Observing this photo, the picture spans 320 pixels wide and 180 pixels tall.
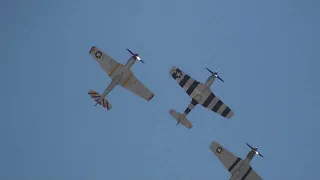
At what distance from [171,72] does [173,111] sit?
5744 mm

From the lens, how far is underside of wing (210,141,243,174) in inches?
3182

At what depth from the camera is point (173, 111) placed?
3216 inches

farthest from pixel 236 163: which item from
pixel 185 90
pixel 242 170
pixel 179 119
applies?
pixel 185 90

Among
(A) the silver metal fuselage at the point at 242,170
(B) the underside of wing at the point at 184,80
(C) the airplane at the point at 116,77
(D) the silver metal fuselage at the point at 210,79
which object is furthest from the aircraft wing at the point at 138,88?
(A) the silver metal fuselage at the point at 242,170

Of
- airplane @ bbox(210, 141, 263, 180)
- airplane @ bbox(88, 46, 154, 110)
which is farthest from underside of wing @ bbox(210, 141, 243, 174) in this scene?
airplane @ bbox(88, 46, 154, 110)

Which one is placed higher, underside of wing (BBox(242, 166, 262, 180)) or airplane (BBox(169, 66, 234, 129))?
airplane (BBox(169, 66, 234, 129))

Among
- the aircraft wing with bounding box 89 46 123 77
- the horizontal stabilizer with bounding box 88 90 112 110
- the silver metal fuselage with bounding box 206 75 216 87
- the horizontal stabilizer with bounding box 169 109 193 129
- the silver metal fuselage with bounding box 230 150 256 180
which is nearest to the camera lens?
the silver metal fuselage with bounding box 206 75 216 87

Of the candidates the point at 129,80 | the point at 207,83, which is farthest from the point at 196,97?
the point at 129,80

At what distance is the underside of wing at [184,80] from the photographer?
3093 inches

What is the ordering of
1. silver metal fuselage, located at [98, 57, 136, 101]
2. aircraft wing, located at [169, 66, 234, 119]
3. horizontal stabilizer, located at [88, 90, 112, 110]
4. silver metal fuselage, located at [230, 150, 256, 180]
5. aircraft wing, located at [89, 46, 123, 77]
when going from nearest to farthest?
silver metal fuselage, located at [98, 57, 136, 101]
aircraft wing, located at [89, 46, 123, 77]
aircraft wing, located at [169, 66, 234, 119]
silver metal fuselage, located at [230, 150, 256, 180]
horizontal stabilizer, located at [88, 90, 112, 110]

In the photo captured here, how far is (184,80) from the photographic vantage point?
78.9 metres

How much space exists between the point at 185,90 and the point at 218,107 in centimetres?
483

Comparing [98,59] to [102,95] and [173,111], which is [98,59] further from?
A: [173,111]

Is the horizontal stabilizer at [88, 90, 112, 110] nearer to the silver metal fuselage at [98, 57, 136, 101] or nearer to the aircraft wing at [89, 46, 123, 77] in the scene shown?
the silver metal fuselage at [98, 57, 136, 101]
